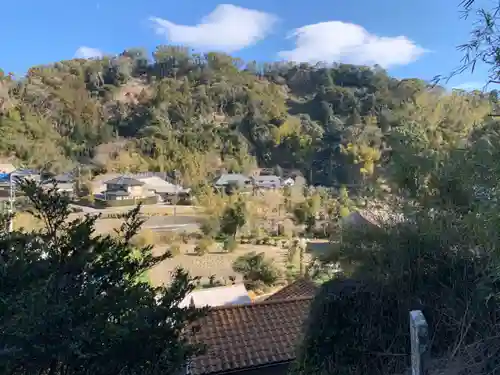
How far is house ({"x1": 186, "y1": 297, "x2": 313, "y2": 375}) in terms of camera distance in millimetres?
4934

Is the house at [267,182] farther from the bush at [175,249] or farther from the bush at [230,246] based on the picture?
the bush at [175,249]

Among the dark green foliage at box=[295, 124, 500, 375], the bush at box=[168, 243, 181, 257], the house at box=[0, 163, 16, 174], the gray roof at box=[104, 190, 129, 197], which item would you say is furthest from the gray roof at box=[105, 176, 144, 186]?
the dark green foliage at box=[295, 124, 500, 375]

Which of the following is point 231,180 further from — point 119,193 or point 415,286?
point 415,286

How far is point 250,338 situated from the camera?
5461 mm

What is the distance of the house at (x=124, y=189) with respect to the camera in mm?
32844

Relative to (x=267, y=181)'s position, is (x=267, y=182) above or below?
below

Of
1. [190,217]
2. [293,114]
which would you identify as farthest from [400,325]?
[293,114]

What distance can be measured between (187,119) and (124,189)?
20.8 metres

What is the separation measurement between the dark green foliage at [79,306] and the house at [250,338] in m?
1.52

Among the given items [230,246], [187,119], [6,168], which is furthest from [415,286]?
[187,119]

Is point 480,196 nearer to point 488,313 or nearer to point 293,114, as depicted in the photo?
point 488,313

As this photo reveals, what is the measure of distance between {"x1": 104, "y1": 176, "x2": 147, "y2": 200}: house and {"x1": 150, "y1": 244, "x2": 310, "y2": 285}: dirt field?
1461cm

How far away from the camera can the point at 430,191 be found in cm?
417

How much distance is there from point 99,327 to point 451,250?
317 cm
